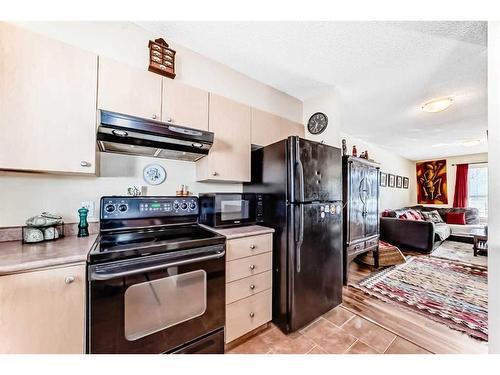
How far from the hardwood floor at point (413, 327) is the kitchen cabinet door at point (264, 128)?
1960 millimetres

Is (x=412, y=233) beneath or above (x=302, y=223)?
beneath

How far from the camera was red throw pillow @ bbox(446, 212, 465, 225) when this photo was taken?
5.25 metres

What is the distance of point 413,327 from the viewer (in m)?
1.76

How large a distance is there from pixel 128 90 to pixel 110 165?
604mm

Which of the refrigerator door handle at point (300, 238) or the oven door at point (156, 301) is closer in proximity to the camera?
the oven door at point (156, 301)

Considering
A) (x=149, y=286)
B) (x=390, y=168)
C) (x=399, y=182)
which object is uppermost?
(x=390, y=168)

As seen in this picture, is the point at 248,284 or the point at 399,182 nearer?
the point at 248,284

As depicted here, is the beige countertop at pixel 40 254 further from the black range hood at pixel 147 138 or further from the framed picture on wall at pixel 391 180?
the framed picture on wall at pixel 391 180

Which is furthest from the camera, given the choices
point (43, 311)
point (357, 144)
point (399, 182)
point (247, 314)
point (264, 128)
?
point (399, 182)

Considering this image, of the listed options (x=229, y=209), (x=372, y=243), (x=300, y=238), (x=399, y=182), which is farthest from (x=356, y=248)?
(x=399, y=182)

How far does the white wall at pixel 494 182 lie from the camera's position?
104cm

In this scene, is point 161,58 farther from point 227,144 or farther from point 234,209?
point 234,209

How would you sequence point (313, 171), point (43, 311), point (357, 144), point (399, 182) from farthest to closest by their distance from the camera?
point (399, 182) < point (357, 144) < point (313, 171) < point (43, 311)

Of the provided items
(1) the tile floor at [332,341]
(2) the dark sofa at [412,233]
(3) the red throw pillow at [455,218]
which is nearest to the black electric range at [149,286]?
(1) the tile floor at [332,341]
